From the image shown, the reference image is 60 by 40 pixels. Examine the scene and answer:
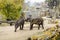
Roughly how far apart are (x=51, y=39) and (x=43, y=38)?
0.90 feet

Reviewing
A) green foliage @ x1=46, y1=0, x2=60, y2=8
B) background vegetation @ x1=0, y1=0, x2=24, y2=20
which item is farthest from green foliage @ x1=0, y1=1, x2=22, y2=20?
green foliage @ x1=46, y1=0, x2=60, y2=8

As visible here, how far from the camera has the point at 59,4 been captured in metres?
23.6

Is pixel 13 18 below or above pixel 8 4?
below

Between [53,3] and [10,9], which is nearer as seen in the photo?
[10,9]

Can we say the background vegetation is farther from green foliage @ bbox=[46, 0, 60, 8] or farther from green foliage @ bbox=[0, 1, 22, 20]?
green foliage @ bbox=[46, 0, 60, 8]

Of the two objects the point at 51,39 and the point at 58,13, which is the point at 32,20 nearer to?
the point at 51,39

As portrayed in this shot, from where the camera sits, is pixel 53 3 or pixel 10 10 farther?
pixel 53 3

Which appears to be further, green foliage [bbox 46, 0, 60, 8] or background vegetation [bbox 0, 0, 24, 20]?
green foliage [bbox 46, 0, 60, 8]

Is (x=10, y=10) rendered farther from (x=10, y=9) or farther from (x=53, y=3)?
(x=53, y=3)

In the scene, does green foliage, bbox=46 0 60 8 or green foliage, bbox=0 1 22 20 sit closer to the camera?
green foliage, bbox=0 1 22 20

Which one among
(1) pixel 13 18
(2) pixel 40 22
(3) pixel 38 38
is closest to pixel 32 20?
(2) pixel 40 22

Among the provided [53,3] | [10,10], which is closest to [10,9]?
[10,10]

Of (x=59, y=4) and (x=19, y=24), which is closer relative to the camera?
(x=19, y=24)

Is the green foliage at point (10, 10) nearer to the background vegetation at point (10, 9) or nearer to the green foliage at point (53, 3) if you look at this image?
the background vegetation at point (10, 9)
